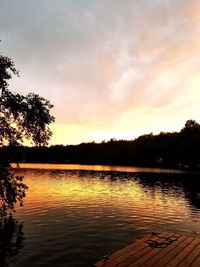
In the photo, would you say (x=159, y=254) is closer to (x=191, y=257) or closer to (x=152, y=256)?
(x=152, y=256)

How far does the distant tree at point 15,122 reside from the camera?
30.4m

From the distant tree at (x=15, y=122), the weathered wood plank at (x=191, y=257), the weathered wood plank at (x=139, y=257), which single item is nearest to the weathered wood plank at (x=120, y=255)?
the weathered wood plank at (x=139, y=257)

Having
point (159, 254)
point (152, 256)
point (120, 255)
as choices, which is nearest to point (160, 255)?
point (159, 254)

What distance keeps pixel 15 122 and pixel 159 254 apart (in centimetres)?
1905

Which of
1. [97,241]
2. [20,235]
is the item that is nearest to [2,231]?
[20,235]

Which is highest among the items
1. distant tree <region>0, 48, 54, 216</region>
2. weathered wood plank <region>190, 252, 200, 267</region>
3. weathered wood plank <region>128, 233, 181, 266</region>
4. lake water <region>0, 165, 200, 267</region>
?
distant tree <region>0, 48, 54, 216</region>

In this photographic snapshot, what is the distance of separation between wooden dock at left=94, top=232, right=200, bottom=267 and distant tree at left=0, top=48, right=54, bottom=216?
46.2 ft

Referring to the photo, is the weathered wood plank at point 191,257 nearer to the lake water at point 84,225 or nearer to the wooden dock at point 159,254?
the wooden dock at point 159,254

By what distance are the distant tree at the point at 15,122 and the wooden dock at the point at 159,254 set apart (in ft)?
46.2

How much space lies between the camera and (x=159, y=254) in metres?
18.6

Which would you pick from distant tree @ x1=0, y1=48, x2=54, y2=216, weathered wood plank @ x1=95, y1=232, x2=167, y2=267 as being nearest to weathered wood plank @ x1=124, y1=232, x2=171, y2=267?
weathered wood plank @ x1=95, y1=232, x2=167, y2=267

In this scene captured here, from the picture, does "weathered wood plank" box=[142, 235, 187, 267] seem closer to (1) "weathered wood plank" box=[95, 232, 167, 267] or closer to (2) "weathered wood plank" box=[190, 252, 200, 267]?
(1) "weathered wood plank" box=[95, 232, 167, 267]

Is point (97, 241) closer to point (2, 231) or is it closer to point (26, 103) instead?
point (2, 231)

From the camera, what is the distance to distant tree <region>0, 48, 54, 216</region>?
30.4 metres
